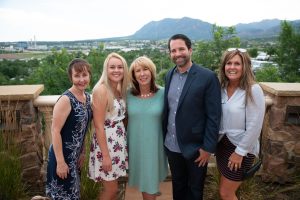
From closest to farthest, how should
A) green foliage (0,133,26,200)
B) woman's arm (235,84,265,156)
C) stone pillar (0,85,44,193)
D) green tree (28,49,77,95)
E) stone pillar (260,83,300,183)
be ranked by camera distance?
woman's arm (235,84,265,156) < green foliage (0,133,26,200) < stone pillar (0,85,44,193) < stone pillar (260,83,300,183) < green tree (28,49,77,95)

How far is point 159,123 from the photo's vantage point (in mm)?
2125

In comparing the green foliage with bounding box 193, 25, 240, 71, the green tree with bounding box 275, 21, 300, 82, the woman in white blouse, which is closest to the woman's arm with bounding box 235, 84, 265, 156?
the woman in white blouse

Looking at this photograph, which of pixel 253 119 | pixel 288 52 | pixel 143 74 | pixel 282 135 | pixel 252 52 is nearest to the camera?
pixel 253 119

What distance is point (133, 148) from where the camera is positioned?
85.4 inches

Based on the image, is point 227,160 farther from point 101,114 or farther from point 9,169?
point 9,169

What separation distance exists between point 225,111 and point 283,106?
3.67ft

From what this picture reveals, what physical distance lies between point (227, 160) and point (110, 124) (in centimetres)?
86

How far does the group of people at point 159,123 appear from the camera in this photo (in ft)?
6.16

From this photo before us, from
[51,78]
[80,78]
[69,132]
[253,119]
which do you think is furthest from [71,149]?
[51,78]

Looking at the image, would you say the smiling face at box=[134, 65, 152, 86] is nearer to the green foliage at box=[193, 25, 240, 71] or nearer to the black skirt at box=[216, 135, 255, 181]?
the black skirt at box=[216, 135, 255, 181]

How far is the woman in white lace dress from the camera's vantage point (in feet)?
6.58

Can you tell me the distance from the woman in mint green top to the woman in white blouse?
473mm

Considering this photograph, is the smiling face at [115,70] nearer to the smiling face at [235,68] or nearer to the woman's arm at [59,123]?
the woman's arm at [59,123]

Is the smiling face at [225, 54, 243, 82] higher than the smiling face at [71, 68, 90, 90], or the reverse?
the smiling face at [225, 54, 243, 82]
